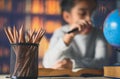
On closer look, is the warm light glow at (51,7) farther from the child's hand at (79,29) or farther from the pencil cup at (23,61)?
the pencil cup at (23,61)

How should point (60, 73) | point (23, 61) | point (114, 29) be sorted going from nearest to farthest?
point (23, 61), point (114, 29), point (60, 73)

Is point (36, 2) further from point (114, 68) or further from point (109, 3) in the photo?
point (114, 68)

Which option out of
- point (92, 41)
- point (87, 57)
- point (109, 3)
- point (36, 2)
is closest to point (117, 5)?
point (109, 3)

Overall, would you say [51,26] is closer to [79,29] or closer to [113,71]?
[79,29]

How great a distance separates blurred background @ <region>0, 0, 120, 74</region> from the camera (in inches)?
63.0

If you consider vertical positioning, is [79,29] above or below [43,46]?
above

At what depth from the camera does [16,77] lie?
0.69m

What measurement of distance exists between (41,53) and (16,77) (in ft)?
3.10

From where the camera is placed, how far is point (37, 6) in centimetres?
168

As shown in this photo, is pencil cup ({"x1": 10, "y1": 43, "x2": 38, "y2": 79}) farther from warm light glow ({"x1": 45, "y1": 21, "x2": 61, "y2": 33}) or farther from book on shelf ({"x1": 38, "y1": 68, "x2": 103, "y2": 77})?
warm light glow ({"x1": 45, "y1": 21, "x2": 61, "y2": 33})

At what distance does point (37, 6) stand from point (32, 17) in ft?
0.29

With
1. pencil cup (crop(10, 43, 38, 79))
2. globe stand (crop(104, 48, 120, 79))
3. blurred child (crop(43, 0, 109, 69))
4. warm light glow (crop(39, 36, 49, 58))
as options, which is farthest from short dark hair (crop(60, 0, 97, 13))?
pencil cup (crop(10, 43, 38, 79))

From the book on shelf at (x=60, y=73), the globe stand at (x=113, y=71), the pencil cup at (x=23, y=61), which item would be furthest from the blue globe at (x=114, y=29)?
the pencil cup at (x=23, y=61)

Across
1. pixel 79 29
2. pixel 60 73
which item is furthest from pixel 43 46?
pixel 60 73
